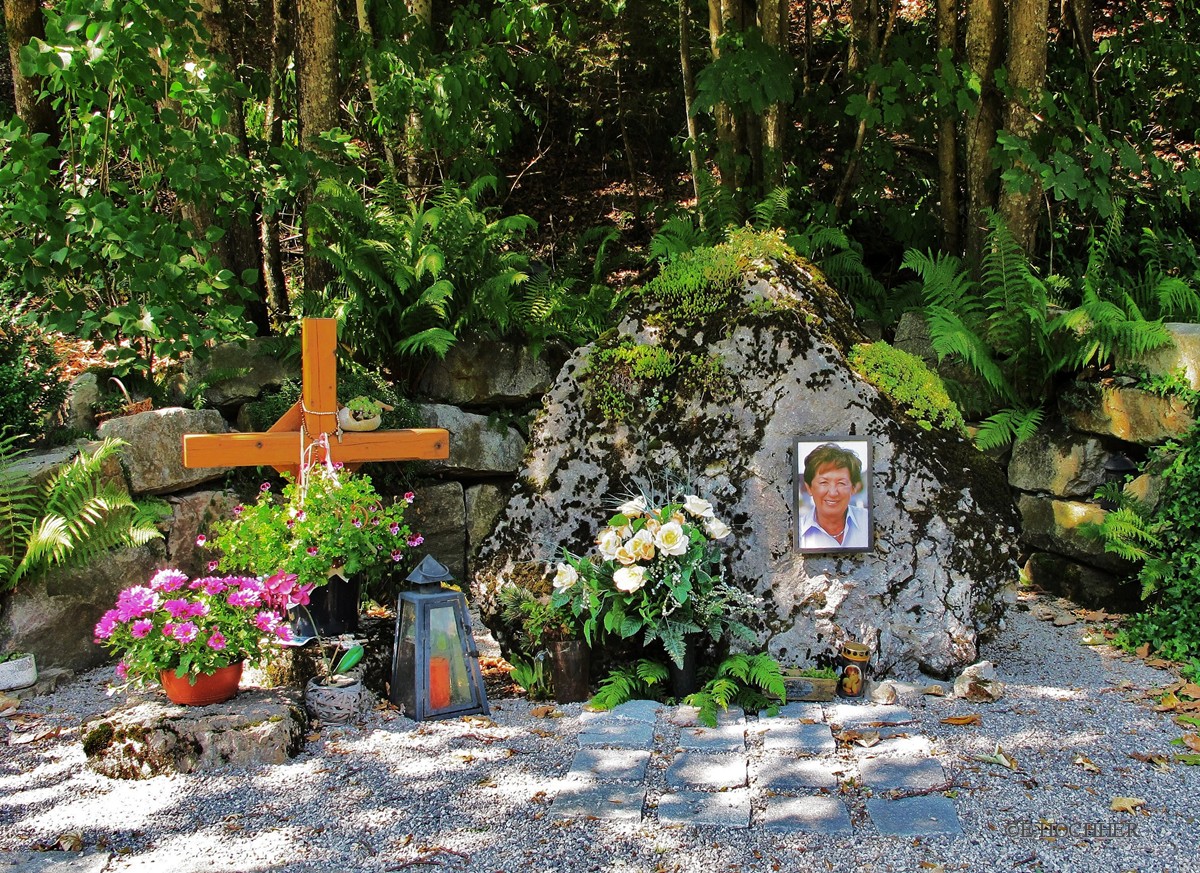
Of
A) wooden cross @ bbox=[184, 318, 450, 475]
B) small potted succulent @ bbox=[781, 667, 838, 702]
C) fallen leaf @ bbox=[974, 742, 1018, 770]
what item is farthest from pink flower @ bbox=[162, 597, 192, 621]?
fallen leaf @ bbox=[974, 742, 1018, 770]

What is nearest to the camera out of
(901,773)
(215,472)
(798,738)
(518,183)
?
(901,773)

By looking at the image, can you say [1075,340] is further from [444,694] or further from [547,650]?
[444,694]

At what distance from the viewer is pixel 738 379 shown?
17.5ft

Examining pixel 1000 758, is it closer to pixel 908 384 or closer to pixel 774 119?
pixel 908 384

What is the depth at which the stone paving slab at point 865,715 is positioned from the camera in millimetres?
4590

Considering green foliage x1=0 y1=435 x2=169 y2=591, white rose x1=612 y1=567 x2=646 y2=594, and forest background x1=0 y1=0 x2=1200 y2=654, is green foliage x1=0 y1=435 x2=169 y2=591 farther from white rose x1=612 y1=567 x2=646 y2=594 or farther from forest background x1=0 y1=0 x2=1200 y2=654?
white rose x1=612 y1=567 x2=646 y2=594

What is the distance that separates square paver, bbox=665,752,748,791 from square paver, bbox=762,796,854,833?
0.66 feet

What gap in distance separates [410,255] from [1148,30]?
6.17 m

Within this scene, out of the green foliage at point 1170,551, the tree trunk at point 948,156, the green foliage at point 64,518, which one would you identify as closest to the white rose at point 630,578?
the green foliage at point 64,518

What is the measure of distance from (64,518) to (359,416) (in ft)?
5.17

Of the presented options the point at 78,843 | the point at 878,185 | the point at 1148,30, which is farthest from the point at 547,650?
the point at 1148,30

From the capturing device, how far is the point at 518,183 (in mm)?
10289

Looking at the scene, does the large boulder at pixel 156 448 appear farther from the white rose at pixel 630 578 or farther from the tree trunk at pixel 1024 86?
the tree trunk at pixel 1024 86

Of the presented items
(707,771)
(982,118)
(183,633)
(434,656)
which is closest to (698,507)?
(707,771)
